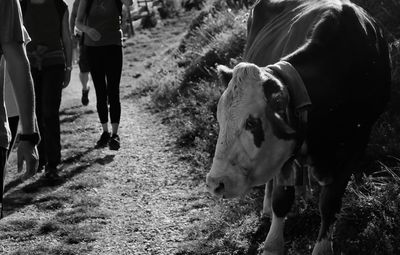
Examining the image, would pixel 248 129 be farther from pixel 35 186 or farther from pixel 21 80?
pixel 35 186

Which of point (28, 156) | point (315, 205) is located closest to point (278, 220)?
point (315, 205)

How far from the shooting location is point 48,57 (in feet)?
23.8

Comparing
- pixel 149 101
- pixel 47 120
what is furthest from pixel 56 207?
pixel 149 101

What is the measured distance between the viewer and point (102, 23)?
827 cm

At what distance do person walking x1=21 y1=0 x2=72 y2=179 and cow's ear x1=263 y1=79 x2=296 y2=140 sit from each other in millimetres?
4193

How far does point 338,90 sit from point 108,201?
3.55m

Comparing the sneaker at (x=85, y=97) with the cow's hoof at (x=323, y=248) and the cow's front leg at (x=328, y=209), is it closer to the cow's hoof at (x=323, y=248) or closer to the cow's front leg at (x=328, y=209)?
the cow's front leg at (x=328, y=209)

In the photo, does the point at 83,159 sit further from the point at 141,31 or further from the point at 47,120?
the point at 141,31

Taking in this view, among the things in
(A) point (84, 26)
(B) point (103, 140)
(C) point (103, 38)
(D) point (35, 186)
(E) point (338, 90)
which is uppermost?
(E) point (338, 90)

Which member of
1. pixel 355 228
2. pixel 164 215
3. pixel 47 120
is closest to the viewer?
pixel 355 228

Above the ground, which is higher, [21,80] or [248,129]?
[21,80]

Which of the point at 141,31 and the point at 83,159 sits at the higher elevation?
the point at 83,159

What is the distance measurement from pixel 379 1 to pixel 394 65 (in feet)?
5.66

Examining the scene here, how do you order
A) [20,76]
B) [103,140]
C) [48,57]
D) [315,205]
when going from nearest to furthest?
[20,76] < [315,205] < [48,57] < [103,140]
